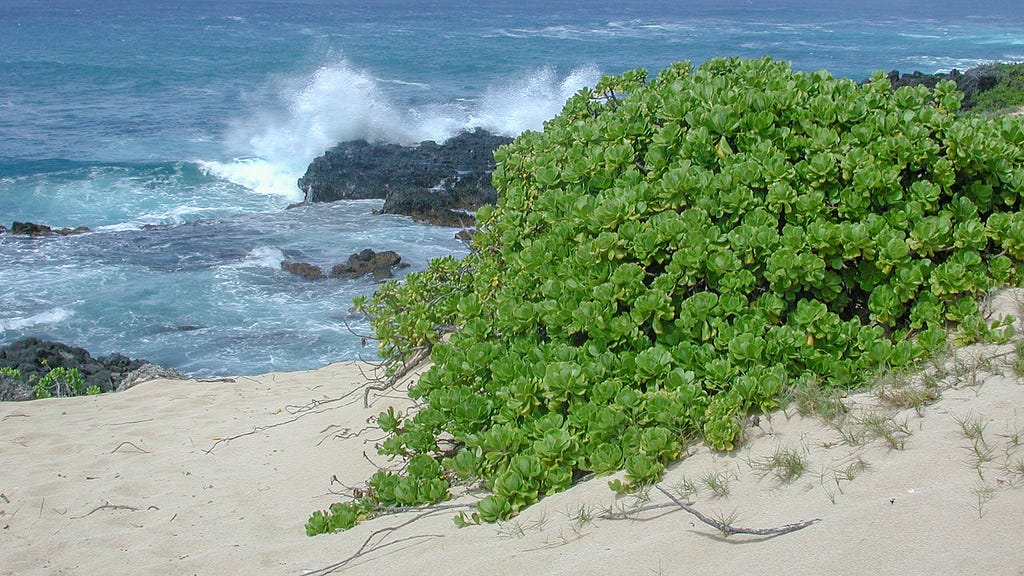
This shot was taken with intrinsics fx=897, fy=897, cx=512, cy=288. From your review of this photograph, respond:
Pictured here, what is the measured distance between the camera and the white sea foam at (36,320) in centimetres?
1194

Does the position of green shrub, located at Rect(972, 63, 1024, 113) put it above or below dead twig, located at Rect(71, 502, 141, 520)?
above

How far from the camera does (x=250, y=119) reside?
29.7 meters

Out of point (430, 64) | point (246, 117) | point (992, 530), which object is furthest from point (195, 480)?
point (430, 64)

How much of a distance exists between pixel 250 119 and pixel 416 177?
12.0m

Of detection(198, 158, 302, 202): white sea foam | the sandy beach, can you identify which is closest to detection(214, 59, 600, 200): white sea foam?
detection(198, 158, 302, 202): white sea foam

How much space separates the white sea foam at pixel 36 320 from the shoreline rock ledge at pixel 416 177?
709 centimetres

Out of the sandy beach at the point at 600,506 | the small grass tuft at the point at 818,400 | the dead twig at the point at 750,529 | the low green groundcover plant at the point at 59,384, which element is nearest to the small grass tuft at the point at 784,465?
the sandy beach at the point at 600,506

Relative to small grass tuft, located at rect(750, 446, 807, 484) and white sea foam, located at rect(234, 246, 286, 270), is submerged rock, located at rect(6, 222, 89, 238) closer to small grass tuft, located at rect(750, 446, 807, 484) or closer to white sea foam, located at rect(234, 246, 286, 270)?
white sea foam, located at rect(234, 246, 286, 270)

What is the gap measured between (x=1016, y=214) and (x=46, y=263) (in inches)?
584

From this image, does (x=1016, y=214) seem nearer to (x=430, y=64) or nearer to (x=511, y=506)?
(x=511, y=506)

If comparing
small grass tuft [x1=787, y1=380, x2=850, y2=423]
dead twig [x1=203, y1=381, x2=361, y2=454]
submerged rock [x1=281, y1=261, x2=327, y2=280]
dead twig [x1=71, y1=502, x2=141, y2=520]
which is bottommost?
submerged rock [x1=281, y1=261, x2=327, y2=280]

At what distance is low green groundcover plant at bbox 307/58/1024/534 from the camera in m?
3.74

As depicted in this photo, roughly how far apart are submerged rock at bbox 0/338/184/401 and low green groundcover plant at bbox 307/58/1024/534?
4.88 metres

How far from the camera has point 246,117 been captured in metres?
30.2
